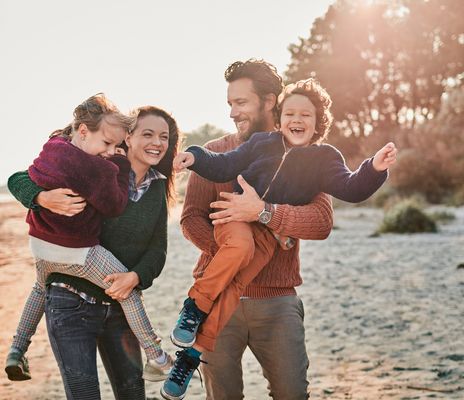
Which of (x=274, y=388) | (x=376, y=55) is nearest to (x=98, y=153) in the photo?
(x=274, y=388)

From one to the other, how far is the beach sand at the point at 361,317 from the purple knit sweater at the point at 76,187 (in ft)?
10.9

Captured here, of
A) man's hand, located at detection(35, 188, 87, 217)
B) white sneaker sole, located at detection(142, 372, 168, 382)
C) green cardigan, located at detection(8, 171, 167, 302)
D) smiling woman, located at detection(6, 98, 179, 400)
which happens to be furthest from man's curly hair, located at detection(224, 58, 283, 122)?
white sneaker sole, located at detection(142, 372, 168, 382)

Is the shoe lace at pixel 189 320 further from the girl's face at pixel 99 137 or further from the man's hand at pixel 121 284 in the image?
the girl's face at pixel 99 137

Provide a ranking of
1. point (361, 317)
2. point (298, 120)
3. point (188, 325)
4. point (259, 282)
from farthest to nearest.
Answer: point (361, 317) → point (259, 282) → point (298, 120) → point (188, 325)

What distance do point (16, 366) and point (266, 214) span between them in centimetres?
130

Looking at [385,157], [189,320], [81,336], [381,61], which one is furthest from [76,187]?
[381,61]

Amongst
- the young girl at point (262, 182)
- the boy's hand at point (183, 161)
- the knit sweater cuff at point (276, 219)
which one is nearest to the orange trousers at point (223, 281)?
the young girl at point (262, 182)

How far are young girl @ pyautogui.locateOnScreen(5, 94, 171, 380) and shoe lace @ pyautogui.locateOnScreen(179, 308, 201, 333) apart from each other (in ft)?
0.72

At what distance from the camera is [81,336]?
3199 millimetres

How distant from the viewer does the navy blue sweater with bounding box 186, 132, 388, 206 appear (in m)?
3.49

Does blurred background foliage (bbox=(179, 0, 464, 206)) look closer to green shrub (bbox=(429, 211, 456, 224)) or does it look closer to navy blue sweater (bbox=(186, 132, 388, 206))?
green shrub (bbox=(429, 211, 456, 224))

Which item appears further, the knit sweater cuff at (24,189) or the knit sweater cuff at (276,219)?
the knit sweater cuff at (276,219)

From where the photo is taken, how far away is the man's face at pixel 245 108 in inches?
150

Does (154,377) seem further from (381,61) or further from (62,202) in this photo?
(381,61)
